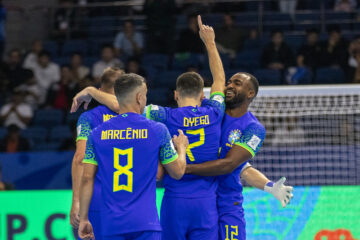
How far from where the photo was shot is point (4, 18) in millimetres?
16594

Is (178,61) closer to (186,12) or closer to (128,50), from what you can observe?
(128,50)

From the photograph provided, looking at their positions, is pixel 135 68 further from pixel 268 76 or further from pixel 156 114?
pixel 156 114

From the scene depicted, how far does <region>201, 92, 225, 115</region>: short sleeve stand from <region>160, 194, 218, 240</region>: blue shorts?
82 cm

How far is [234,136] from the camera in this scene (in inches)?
244

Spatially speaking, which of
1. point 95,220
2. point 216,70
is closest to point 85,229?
point 95,220

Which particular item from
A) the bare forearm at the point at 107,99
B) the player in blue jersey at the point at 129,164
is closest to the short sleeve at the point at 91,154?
the player in blue jersey at the point at 129,164

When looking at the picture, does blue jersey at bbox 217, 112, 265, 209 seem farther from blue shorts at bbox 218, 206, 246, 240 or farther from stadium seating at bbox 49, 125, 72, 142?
stadium seating at bbox 49, 125, 72, 142

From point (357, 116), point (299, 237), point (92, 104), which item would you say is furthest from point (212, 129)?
point (92, 104)

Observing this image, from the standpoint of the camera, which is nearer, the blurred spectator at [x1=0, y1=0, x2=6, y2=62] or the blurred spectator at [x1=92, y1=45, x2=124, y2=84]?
the blurred spectator at [x1=92, y1=45, x2=124, y2=84]

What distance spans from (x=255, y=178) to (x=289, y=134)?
3.59 meters

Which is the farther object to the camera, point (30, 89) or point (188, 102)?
point (30, 89)

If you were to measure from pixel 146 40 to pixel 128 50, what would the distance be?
19.8 inches

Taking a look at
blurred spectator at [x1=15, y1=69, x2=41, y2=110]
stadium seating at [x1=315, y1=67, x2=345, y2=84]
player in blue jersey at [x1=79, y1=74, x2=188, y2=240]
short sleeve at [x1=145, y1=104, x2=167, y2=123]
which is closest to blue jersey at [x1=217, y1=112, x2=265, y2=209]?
short sleeve at [x1=145, y1=104, x2=167, y2=123]

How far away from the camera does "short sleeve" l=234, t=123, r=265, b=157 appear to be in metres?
6.11
